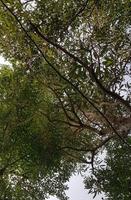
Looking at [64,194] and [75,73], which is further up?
[64,194]

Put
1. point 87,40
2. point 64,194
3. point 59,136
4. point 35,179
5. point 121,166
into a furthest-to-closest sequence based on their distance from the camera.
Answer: point 64,194
point 35,179
point 121,166
point 59,136
point 87,40

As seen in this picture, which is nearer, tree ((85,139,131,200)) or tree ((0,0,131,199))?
tree ((0,0,131,199))

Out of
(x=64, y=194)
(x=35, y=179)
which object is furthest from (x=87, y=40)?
(x=64, y=194)

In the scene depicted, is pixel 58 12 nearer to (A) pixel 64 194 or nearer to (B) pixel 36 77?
(B) pixel 36 77

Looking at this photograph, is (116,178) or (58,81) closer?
(58,81)

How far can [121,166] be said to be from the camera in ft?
65.7

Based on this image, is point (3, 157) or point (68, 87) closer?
point (68, 87)

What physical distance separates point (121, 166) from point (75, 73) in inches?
316

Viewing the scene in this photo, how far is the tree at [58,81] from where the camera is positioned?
1314 centimetres

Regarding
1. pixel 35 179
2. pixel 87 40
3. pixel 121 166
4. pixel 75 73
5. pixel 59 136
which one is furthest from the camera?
pixel 35 179

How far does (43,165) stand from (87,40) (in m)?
6.68

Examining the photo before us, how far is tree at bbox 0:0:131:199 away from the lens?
13.1 m

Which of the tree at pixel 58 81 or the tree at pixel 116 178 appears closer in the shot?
the tree at pixel 58 81

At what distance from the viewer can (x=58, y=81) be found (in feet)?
48.3
